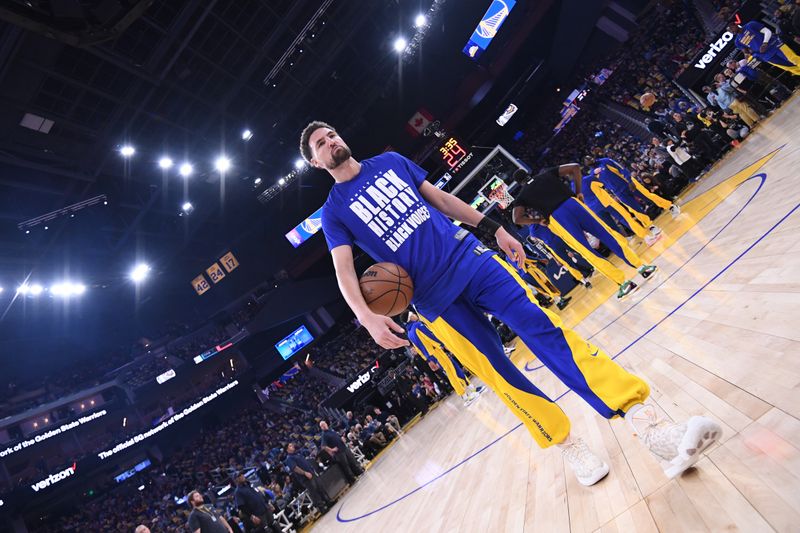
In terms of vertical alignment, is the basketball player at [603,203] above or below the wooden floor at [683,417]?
above

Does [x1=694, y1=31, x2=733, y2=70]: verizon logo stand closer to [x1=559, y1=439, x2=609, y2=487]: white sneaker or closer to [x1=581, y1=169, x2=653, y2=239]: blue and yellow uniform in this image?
[x1=581, y1=169, x2=653, y2=239]: blue and yellow uniform

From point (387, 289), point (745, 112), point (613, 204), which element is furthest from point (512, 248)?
point (745, 112)

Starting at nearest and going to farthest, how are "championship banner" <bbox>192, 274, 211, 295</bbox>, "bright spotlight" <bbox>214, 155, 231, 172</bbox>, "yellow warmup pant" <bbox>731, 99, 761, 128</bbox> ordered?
"yellow warmup pant" <bbox>731, 99, 761, 128</bbox> < "bright spotlight" <bbox>214, 155, 231, 172</bbox> < "championship banner" <bbox>192, 274, 211, 295</bbox>

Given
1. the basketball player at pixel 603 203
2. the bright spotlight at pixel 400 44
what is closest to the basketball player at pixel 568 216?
the basketball player at pixel 603 203

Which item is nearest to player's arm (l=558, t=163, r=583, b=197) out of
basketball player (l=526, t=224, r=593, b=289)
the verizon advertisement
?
basketball player (l=526, t=224, r=593, b=289)

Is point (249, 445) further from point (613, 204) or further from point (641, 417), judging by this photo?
point (641, 417)

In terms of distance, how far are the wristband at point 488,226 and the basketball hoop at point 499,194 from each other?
44.7 feet

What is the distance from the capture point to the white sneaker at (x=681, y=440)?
61.4 inches

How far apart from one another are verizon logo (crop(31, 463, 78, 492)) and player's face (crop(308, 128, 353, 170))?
23039 mm

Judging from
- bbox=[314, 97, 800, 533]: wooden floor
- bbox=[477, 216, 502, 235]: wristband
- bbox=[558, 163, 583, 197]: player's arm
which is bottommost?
bbox=[314, 97, 800, 533]: wooden floor

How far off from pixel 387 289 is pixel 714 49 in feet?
48.1

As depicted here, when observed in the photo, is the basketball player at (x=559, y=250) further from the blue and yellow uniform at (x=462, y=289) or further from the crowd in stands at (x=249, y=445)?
the blue and yellow uniform at (x=462, y=289)

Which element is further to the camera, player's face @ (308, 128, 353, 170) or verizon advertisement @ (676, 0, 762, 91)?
verizon advertisement @ (676, 0, 762, 91)

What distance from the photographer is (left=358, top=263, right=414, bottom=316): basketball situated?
2.28 metres
